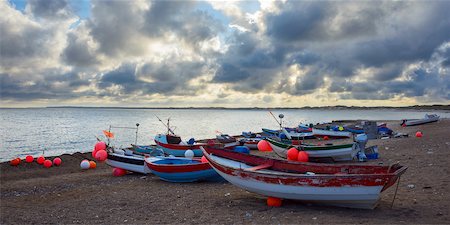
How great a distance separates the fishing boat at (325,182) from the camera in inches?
319

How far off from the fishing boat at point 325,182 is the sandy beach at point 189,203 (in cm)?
38

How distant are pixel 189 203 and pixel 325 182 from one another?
4.36 meters

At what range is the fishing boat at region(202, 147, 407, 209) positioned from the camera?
26.6 ft

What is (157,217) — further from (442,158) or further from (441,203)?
(442,158)

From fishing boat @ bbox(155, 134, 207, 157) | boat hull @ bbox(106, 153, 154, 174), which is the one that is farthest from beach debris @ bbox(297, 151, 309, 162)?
boat hull @ bbox(106, 153, 154, 174)

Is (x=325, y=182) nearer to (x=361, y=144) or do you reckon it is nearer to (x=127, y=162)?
(x=361, y=144)

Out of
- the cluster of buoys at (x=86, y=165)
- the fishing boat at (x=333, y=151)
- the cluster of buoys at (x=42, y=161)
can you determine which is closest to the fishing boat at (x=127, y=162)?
the cluster of buoys at (x=86, y=165)

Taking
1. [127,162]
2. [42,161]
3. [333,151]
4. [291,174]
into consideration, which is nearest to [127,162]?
[127,162]

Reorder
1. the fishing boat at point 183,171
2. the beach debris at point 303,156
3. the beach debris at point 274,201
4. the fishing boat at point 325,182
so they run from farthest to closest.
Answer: the beach debris at point 303,156
the fishing boat at point 183,171
the beach debris at point 274,201
the fishing boat at point 325,182

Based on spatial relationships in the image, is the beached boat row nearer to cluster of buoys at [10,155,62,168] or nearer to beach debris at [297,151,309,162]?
beach debris at [297,151,309,162]

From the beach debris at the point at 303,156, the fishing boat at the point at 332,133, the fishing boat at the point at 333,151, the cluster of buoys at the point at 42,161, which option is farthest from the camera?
the fishing boat at the point at 332,133

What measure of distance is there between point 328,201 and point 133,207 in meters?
5.85

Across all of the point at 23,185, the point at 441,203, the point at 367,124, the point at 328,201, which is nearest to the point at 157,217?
the point at 328,201

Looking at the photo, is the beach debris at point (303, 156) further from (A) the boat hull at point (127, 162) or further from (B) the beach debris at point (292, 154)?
(A) the boat hull at point (127, 162)
